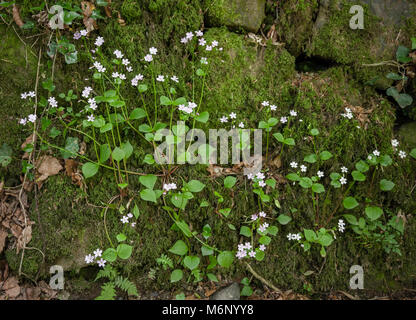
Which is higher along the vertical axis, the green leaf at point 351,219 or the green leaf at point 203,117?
the green leaf at point 203,117

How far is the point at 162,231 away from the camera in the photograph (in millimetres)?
3375

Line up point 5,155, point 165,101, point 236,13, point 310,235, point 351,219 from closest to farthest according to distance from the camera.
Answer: point 165,101 < point 5,155 < point 310,235 < point 351,219 < point 236,13

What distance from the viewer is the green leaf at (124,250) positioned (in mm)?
3055

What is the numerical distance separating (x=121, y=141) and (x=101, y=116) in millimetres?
378

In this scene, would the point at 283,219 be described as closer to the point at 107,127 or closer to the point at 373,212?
the point at 373,212

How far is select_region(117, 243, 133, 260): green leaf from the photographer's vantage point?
3055mm

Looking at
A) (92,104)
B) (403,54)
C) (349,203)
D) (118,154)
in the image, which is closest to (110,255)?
(118,154)

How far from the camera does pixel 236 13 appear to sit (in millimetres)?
3631

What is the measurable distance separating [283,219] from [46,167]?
8.53ft

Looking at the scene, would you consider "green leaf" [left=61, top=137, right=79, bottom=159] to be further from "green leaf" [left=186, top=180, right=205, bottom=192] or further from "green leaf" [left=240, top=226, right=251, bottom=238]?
"green leaf" [left=240, top=226, right=251, bottom=238]

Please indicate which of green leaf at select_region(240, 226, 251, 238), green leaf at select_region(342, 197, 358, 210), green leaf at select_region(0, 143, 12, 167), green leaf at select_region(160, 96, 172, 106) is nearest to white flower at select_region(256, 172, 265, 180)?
green leaf at select_region(240, 226, 251, 238)

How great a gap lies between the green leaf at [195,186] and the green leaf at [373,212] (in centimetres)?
187

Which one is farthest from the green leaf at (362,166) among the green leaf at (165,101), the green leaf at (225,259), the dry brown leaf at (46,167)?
the dry brown leaf at (46,167)

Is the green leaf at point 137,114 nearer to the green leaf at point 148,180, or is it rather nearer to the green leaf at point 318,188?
the green leaf at point 148,180
